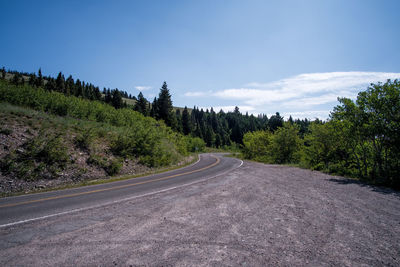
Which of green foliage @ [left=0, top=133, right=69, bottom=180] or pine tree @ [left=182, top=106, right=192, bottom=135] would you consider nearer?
green foliage @ [left=0, top=133, right=69, bottom=180]

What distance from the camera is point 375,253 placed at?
339 centimetres

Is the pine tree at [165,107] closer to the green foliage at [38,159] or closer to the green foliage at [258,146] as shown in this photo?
the green foliage at [258,146]

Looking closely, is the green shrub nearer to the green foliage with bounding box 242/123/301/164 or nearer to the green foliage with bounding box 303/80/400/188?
the green foliage with bounding box 303/80/400/188

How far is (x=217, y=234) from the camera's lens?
4.09 m

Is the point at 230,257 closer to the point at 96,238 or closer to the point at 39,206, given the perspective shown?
the point at 96,238

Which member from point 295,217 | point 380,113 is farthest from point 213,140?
point 295,217

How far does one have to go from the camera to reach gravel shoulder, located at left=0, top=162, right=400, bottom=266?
10.6 feet

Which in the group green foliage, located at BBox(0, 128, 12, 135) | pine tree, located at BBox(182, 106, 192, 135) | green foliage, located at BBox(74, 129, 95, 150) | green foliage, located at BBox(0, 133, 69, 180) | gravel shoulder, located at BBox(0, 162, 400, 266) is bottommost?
gravel shoulder, located at BBox(0, 162, 400, 266)

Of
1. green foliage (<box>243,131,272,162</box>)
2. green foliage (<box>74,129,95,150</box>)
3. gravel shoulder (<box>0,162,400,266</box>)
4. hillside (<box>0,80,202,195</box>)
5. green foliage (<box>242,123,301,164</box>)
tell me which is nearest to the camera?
gravel shoulder (<box>0,162,400,266</box>)

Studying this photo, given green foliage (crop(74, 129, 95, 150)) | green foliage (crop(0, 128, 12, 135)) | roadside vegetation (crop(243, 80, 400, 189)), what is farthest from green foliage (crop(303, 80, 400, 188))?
green foliage (crop(0, 128, 12, 135))

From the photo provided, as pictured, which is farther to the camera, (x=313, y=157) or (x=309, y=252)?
(x=313, y=157)

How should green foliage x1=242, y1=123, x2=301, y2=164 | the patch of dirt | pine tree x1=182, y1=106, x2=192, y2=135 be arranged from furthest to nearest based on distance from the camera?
1. pine tree x1=182, y1=106, x2=192, y2=135
2. green foliage x1=242, y1=123, x2=301, y2=164
3. the patch of dirt

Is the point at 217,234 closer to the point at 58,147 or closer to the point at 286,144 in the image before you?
the point at 58,147

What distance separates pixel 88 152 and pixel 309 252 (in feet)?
49.4
